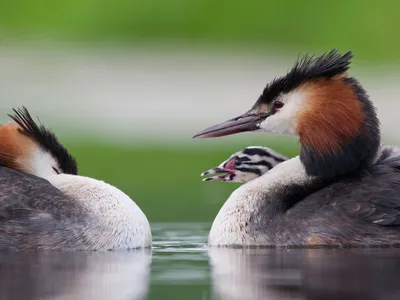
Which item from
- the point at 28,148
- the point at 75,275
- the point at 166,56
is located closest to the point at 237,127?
the point at 28,148

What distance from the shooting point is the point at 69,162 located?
12188mm

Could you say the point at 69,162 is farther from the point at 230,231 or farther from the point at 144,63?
the point at 144,63

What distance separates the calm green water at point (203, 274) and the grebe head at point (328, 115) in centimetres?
90

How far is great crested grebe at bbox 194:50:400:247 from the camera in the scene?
1139cm

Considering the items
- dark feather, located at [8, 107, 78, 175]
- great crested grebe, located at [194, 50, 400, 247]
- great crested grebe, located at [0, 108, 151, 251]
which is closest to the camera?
great crested grebe, located at [0, 108, 151, 251]

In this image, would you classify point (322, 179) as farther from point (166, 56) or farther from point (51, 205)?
point (166, 56)

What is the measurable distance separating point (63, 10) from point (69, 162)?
17736 millimetres

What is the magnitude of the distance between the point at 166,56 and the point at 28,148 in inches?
758

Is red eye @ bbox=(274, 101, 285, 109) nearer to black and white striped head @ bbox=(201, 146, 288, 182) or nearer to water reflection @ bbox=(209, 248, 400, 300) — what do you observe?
black and white striped head @ bbox=(201, 146, 288, 182)

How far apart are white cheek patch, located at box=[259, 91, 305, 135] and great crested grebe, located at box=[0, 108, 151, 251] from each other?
1298 millimetres

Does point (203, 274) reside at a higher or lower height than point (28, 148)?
lower

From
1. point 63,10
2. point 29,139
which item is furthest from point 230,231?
point 63,10

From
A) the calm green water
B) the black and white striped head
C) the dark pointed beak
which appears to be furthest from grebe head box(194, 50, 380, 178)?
the calm green water

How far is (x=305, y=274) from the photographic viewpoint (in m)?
9.69
